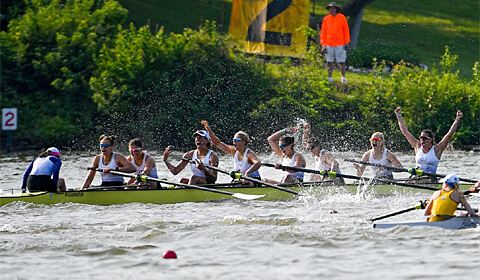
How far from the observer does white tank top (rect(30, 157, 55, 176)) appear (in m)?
14.0

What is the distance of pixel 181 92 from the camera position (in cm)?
2711

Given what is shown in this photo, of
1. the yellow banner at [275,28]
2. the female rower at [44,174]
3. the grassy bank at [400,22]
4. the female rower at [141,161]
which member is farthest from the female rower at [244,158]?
the grassy bank at [400,22]

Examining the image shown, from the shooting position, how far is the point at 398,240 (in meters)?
11.0

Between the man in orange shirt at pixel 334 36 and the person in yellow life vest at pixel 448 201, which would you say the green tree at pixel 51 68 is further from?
the person in yellow life vest at pixel 448 201

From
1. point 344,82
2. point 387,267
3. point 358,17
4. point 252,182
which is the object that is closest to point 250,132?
point 344,82

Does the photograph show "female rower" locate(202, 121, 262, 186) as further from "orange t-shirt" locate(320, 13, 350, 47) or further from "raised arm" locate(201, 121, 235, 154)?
"orange t-shirt" locate(320, 13, 350, 47)

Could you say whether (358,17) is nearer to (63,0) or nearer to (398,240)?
(63,0)

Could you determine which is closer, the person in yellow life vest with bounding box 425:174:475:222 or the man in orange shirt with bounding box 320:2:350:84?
the person in yellow life vest with bounding box 425:174:475:222

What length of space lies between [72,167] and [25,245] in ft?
37.0

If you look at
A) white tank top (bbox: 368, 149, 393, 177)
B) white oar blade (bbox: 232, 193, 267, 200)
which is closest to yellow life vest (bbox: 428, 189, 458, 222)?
white oar blade (bbox: 232, 193, 267, 200)

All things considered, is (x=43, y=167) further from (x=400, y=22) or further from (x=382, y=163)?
(x=400, y=22)

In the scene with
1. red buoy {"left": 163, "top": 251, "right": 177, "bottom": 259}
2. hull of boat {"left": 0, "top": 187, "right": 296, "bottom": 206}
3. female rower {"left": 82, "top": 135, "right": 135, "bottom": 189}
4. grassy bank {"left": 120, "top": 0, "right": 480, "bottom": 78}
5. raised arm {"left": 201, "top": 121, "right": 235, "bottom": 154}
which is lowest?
red buoy {"left": 163, "top": 251, "right": 177, "bottom": 259}

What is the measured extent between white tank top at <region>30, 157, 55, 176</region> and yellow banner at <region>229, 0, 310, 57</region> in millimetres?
14894

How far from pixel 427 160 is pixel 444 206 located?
13.8ft
